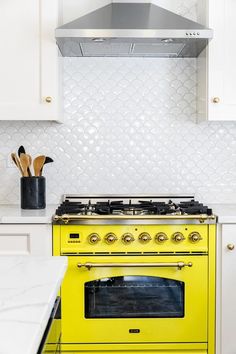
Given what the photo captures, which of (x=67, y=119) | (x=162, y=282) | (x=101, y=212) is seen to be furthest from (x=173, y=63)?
(x=162, y=282)

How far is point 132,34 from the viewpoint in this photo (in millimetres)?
2811

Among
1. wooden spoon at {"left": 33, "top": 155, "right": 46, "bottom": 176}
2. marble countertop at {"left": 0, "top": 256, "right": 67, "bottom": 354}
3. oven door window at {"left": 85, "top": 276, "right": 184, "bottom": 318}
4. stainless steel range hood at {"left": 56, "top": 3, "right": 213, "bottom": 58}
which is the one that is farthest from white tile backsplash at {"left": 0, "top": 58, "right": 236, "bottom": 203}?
marble countertop at {"left": 0, "top": 256, "right": 67, "bottom": 354}

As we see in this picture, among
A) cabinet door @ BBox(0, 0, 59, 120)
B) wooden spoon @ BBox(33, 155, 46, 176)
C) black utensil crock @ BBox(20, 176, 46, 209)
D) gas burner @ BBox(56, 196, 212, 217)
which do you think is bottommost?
gas burner @ BBox(56, 196, 212, 217)

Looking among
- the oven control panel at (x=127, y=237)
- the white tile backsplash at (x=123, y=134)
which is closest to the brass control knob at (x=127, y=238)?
the oven control panel at (x=127, y=237)

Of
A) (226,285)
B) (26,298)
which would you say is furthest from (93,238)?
(26,298)

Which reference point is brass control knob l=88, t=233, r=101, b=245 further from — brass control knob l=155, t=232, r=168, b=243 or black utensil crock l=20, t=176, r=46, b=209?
black utensil crock l=20, t=176, r=46, b=209

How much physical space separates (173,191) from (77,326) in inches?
41.9

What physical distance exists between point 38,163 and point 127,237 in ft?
2.38

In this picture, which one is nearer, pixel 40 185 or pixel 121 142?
pixel 40 185

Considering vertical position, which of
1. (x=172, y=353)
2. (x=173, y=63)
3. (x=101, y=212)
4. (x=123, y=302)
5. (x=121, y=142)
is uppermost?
(x=173, y=63)

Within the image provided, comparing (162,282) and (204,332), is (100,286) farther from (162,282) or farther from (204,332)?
(204,332)

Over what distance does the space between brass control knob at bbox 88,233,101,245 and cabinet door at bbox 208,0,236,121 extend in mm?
972

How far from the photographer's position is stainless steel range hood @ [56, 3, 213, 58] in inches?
111

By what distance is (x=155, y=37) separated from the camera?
2816 mm
